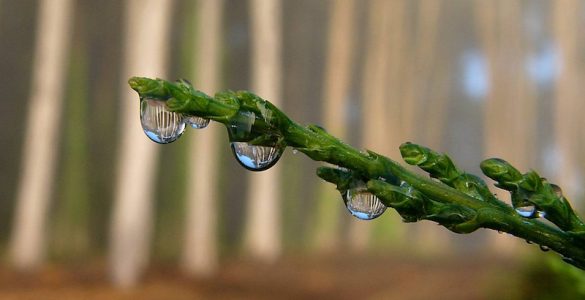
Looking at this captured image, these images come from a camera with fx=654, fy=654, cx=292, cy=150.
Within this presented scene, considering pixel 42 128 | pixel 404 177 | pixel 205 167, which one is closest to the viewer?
pixel 404 177

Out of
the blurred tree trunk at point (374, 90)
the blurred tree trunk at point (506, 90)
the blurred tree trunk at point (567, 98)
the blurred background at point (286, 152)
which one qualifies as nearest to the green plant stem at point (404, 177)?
the blurred background at point (286, 152)

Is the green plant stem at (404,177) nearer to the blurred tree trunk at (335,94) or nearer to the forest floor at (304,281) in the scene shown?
the forest floor at (304,281)

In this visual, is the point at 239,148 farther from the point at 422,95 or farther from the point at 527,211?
the point at 422,95

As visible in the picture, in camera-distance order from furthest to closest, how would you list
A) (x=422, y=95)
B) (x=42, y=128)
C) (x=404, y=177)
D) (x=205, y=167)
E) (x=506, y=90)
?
(x=506, y=90) < (x=422, y=95) < (x=205, y=167) < (x=42, y=128) < (x=404, y=177)

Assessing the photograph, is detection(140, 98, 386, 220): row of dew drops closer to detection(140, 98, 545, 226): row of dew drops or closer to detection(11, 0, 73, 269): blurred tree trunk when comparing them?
detection(140, 98, 545, 226): row of dew drops

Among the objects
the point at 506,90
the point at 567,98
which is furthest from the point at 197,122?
the point at 567,98

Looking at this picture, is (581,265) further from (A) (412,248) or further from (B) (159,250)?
(A) (412,248)

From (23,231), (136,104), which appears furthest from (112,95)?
(23,231)
